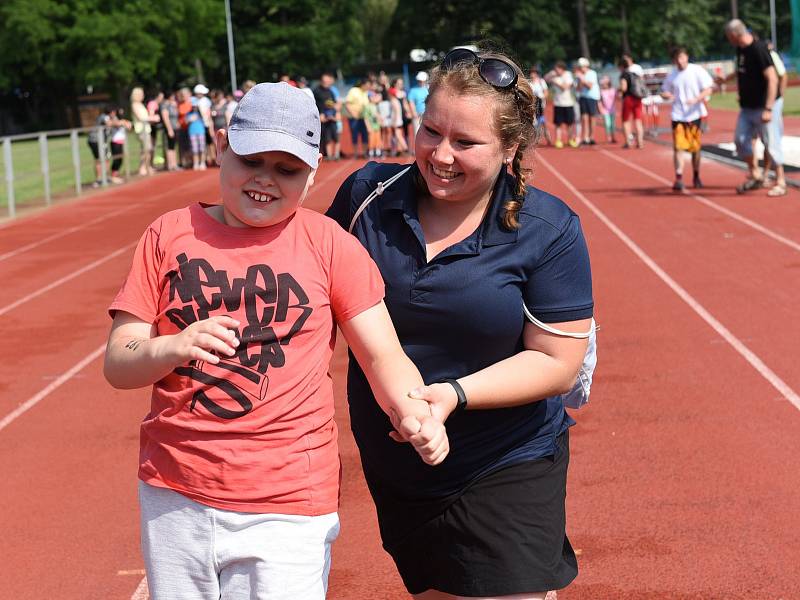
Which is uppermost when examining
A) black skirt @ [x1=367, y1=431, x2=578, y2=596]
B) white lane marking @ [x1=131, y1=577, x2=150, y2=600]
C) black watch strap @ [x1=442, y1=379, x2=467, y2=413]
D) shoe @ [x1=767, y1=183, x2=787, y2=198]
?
black watch strap @ [x1=442, y1=379, x2=467, y2=413]

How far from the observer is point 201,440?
258 centimetres

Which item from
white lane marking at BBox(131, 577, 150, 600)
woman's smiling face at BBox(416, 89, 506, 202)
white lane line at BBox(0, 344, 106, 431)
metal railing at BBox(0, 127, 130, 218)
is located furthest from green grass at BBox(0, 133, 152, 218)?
woman's smiling face at BBox(416, 89, 506, 202)

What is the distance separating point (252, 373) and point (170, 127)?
2645 cm

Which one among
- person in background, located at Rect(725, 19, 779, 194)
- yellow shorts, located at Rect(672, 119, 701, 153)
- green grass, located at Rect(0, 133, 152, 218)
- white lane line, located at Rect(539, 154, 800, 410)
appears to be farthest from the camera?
green grass, located at Rect(0, 133, 152, 218)

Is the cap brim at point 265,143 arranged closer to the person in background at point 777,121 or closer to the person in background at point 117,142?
the person in background at point 777,121

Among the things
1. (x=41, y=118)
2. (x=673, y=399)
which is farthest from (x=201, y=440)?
(x=41, y=118)

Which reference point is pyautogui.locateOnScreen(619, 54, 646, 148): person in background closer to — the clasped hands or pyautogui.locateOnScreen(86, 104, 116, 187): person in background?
pyautogui.locateOnScreen(86, 104, 116, 187): person in background

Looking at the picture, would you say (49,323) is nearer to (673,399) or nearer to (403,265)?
(673,399)

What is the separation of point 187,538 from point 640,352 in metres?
6.08

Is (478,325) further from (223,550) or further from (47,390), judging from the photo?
(47,390)

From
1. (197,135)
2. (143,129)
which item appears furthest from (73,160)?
(197,135)

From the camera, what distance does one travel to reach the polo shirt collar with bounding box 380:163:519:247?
2797 mm

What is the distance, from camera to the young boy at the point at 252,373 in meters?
2.58

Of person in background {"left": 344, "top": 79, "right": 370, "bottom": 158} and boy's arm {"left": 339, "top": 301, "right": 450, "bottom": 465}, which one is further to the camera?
person in background {"left": 344, "top": 79, "right": 370, "bottom": 158}
